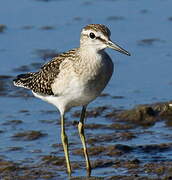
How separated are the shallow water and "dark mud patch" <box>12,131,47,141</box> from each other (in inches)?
3.1

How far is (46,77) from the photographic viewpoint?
13062mm

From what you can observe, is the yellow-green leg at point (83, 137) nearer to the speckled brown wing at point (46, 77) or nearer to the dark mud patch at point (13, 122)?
the speckled brown wing at point (46, 77)

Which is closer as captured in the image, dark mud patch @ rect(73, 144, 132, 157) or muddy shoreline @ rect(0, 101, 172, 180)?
muddy shoreline @ rect(0, 101, 172, 180)

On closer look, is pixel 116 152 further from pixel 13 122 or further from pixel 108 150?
pixel 13 122

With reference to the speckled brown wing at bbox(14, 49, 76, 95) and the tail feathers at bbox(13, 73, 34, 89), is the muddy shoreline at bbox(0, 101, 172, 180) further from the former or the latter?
the speckled brown wing at bbox(14, 49, 76, 95)

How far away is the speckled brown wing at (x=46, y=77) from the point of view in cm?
1278

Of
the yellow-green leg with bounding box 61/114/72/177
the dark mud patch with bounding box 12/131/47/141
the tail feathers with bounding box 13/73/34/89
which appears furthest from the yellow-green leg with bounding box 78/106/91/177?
the tail feathers with bounding box 13/73/34/89

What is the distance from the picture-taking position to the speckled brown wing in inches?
503

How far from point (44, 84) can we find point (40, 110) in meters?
1.97

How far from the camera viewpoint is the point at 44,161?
42.3 ft

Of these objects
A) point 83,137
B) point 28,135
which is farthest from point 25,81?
point 83,137

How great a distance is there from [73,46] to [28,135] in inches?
158

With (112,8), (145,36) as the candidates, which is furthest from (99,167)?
(112,8)

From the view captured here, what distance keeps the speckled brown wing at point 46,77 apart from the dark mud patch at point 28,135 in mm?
752
